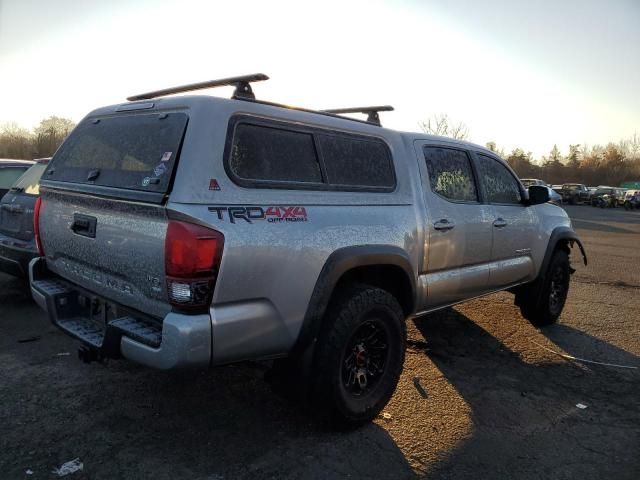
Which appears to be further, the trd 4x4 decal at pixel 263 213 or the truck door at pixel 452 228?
the truck door at pixel 452 228

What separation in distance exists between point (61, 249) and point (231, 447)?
5.56 ft

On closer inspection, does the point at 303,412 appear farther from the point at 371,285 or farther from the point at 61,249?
the point at 61,249

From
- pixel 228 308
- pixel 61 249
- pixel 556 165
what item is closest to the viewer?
pixel 228 308

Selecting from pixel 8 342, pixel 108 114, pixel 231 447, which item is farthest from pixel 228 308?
pixel 8 342

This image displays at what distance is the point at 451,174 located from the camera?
14.1ft

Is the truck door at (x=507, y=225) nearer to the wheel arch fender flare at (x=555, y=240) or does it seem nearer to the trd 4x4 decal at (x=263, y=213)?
the wheel arch fender flare at (x=555, y=240)

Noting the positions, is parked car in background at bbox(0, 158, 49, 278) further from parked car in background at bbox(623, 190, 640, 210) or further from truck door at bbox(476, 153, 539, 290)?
parked car in background at bbox(623, 190, 640, 210)

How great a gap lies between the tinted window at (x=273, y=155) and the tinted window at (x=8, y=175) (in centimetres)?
604

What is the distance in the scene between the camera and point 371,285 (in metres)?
3.44

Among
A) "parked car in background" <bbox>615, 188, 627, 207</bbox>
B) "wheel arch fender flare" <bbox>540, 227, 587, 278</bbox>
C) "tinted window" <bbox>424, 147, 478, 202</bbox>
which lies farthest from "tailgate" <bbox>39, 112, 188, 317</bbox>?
"parked car in background" <bbox>615, 188, 627, 207</bbox>

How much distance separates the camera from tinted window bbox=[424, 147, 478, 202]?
409 centimetres

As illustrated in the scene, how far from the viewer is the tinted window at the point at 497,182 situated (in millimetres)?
4746

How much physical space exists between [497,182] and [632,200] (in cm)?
3926

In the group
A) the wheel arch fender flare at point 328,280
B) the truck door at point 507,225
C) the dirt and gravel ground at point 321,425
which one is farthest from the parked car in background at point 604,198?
the wheel arch fender flare at point 328,280
